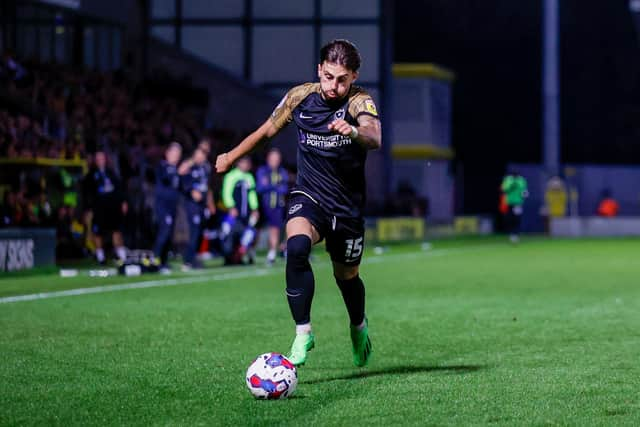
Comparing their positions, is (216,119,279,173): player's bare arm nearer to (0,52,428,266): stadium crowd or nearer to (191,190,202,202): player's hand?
(0,52,428,266): stadium crowd

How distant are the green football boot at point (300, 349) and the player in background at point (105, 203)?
14537mm

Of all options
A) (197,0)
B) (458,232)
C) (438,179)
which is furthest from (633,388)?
(438,179)

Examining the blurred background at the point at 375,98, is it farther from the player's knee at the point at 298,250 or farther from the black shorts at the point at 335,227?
the player's knee at the point at 298,250

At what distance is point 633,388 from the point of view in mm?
7539

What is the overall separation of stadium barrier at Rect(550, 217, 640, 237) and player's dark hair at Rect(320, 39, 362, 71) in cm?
3541

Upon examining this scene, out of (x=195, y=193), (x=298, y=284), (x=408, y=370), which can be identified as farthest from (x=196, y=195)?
(x=298, y=284)

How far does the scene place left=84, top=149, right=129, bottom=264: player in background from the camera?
22.3m

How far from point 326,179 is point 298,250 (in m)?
0.60

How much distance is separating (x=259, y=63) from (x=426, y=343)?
3474cm

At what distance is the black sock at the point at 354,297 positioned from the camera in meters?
8.45

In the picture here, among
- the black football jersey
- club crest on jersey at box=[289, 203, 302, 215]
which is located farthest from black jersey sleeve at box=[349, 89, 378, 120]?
club crest on jersey at box=[289, 203, 302, 215]

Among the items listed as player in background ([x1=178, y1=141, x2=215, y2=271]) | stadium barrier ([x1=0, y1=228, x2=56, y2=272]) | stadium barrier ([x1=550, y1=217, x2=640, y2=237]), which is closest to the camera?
stadium barrier ([x1=0, y1=228, x2=56, y2=272])

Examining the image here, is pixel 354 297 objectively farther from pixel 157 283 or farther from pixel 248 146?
pixel 157 283

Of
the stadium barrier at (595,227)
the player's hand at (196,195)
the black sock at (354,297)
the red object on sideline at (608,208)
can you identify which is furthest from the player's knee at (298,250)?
the red object on sideline at (608,208)
